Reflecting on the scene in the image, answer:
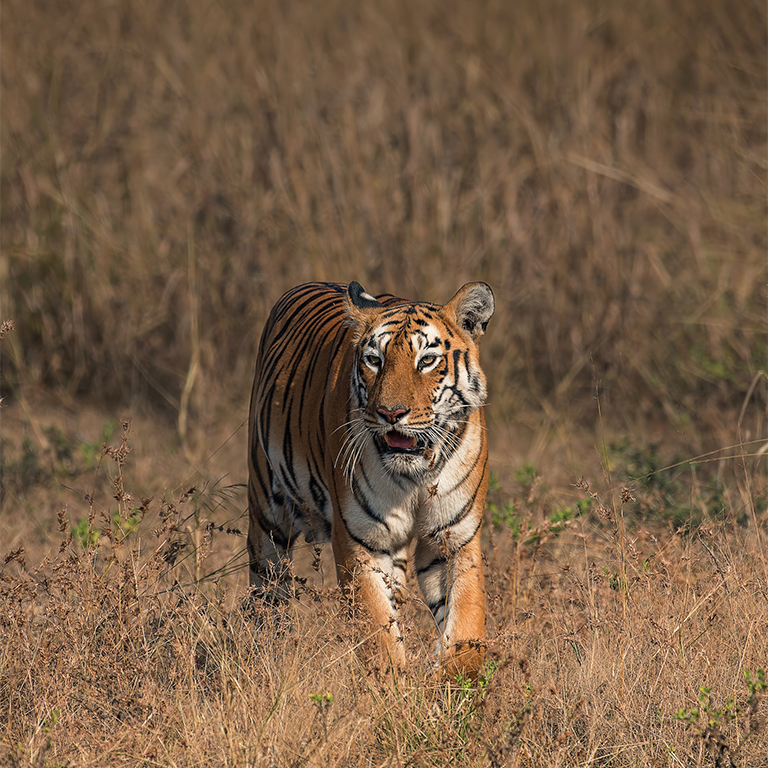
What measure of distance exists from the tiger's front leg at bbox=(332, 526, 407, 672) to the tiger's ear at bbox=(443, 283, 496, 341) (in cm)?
77

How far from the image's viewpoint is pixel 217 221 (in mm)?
7227

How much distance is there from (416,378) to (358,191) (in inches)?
147

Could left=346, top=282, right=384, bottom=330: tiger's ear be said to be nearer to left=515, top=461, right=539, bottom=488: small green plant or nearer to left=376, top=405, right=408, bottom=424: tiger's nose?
left=376, top=405, right=408, bottom=424: tiger's nose

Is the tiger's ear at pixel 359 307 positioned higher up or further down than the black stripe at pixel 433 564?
higher up

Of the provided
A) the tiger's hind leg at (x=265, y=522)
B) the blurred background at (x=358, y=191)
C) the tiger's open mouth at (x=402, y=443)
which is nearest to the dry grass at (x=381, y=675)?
the tiger's hind leg at (x=265, y=522)

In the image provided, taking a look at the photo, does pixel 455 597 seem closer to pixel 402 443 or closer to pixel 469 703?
pixel 469 703

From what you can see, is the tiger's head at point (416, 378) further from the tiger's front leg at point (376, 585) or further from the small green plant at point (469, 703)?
the small green plant at point (469, 703)

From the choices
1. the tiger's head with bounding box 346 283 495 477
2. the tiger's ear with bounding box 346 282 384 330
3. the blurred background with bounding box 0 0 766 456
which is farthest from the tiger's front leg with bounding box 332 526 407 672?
the blurred background with bounding box 0 0 766 456

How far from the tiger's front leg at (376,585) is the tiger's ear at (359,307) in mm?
685

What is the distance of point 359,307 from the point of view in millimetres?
3666

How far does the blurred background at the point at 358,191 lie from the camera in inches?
271

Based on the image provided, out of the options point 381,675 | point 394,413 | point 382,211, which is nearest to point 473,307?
point 394,413

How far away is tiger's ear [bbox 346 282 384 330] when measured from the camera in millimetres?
3637

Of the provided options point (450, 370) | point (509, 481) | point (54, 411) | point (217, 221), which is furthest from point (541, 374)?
point (450, 370)
